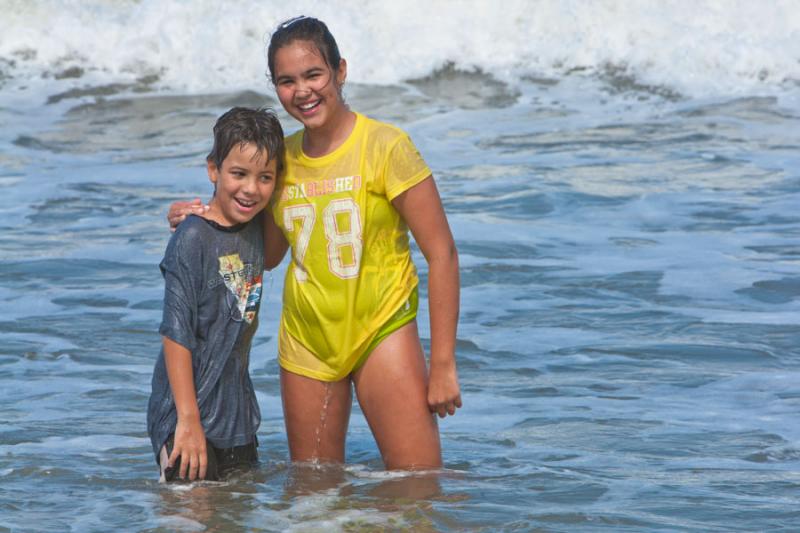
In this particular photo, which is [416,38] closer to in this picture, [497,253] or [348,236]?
[497,253]

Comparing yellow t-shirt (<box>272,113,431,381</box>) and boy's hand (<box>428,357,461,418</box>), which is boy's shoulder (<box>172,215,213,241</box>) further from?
boy's hand (<box>428,357,461,418</box>)

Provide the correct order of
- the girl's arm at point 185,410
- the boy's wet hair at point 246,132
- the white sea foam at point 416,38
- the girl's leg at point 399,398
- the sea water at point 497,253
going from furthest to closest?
the white sea foam at point 416,38 → the sea water at point 497,253 → the girl's leg at point 399,398 → the boy's wet hair at point 246,132 → the girl's arm at point 185,410

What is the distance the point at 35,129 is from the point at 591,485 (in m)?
10.0

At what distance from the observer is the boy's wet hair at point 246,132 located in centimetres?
402

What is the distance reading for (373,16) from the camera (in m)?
16.9

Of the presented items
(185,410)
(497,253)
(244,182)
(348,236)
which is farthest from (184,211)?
(497,253)

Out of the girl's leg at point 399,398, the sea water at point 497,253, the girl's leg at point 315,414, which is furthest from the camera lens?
the sea water at point 497,253

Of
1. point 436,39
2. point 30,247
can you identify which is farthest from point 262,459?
point 436,39

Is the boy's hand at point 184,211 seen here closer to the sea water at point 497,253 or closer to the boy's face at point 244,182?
the boy's face at point 244,182

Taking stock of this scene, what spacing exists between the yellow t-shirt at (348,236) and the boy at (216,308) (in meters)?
0.12

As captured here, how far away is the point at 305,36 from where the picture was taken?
159 inches

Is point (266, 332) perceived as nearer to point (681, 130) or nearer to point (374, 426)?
point (374, 426)

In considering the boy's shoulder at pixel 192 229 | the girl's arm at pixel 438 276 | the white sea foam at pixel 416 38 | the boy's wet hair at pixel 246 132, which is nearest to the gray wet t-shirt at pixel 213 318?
the boy's shoulder at pixel 192 229

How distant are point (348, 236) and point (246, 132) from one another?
47 cm
